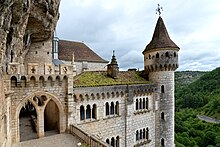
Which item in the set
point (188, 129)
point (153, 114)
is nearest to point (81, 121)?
point (153, 114)

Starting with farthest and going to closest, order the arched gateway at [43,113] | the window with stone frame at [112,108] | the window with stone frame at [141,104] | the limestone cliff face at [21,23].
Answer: the window with stone frame at [141,104] → the window with stone frame at [112,108] → the arched gateway at [43,113] → the limestone cliff face at [21,23]

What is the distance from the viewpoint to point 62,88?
1553 centimetres

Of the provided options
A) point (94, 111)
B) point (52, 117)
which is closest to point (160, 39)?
point (94, 111)

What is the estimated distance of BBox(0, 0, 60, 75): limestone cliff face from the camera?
35.3 feet

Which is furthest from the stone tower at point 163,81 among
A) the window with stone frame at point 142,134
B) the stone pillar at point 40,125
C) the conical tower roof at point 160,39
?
the stone pillar at point 40,125

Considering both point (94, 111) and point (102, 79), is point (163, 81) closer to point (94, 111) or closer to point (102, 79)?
point (102, 79)

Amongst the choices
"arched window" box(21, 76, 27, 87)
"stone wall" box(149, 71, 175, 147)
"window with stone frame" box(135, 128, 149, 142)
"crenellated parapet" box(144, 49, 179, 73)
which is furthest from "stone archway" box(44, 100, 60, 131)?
"crenellated parapet" box(144, 49, 179, 73)

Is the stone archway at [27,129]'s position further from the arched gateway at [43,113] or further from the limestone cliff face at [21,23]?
the limestone cliff face at [21,23]

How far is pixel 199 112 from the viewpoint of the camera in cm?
9812

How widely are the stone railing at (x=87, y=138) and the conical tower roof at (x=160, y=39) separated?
14913 millimetres

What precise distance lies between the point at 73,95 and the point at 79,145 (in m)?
5.09

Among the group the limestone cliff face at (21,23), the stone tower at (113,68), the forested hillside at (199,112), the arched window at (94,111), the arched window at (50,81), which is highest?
the limestone cliff face at (21,23)

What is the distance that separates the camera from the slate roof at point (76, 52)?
109ft

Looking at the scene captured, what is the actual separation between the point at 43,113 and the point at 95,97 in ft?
18.1
